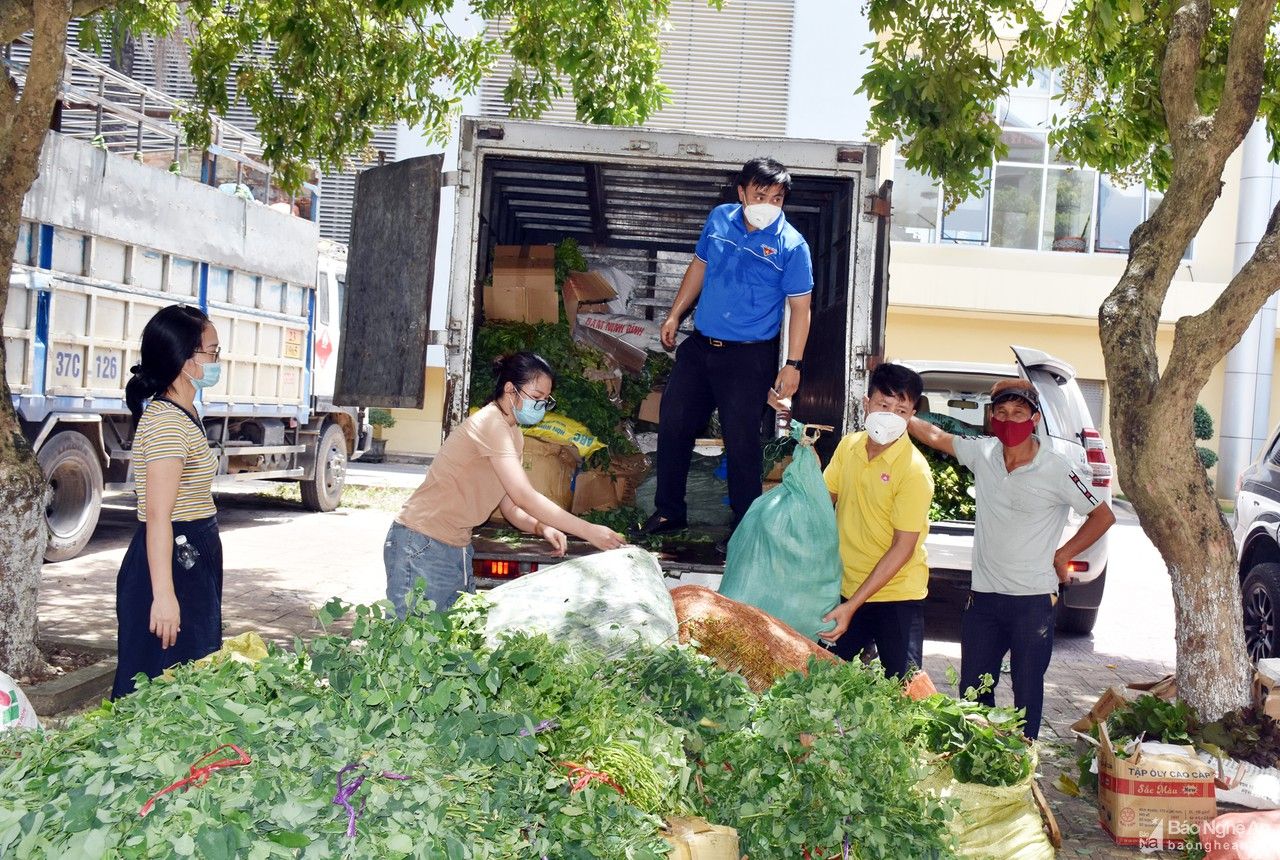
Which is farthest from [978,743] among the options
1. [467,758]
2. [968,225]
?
[968,225]

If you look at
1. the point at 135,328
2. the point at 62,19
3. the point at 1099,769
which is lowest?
the point at 1099,769

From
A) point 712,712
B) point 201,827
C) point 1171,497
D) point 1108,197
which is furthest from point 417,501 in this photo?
point 1108,197

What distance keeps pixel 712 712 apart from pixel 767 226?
3.15m

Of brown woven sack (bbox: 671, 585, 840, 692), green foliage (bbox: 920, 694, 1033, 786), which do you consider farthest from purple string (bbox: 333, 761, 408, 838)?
green foliage (bbox: 920, 694, 1033, 786)

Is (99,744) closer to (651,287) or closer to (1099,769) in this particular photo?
(1099,769)

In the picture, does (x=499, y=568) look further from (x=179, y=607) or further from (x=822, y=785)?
(x=822, y=785)

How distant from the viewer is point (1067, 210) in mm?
22203

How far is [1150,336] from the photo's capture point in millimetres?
5395

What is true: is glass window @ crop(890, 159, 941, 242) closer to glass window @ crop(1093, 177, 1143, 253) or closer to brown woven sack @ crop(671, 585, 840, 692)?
glass window @ crop(1093, 177, 1143, 253)

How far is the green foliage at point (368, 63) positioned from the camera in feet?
27.8

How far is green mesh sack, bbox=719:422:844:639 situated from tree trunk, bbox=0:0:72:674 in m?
3.40

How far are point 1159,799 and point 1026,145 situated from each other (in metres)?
19.3

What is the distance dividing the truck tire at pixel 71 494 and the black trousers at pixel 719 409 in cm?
543

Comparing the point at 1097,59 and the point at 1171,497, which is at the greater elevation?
the point at 1097,59
